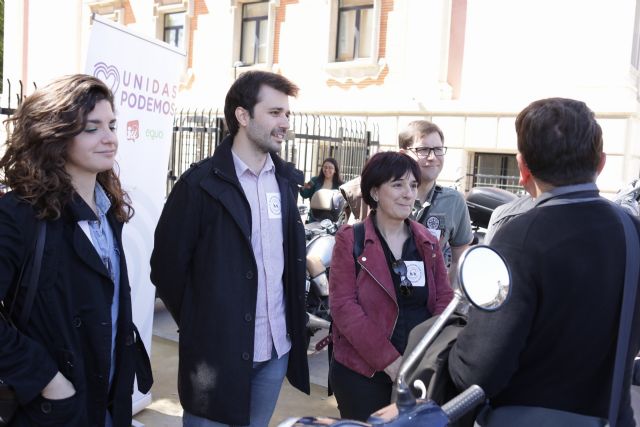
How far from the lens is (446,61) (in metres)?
13.3

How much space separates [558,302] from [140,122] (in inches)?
105

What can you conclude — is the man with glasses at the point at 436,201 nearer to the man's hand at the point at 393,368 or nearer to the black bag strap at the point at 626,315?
the man's hand at the point at 393,368

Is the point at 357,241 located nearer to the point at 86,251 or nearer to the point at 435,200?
the point at 435,200

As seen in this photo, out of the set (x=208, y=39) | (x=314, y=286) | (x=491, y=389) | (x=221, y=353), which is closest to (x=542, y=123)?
(x=491, y=389)

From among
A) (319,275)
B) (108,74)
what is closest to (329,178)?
(319,275)

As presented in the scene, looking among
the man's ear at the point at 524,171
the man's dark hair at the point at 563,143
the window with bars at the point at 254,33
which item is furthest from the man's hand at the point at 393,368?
the window with bars at the point at 254,33

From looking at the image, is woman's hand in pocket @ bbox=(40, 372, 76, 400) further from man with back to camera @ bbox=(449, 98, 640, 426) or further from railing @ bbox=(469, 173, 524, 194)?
railing @ bbox=(469, 173, 524, 194)

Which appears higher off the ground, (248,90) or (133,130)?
(248,90)

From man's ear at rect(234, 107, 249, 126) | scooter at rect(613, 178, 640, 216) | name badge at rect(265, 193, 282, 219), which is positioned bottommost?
name badge at rect(265, 193, 282, 219)

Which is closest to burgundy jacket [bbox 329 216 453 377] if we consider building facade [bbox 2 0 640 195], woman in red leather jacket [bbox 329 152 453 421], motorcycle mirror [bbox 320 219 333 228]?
woman in red leather jacket [bbox 329 152 453 421]

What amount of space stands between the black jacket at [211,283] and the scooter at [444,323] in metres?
1.26

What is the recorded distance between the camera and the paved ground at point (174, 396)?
4.05m

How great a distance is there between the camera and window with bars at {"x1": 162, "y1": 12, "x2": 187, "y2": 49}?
17.3 m

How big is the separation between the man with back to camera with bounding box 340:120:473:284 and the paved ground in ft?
4.99
